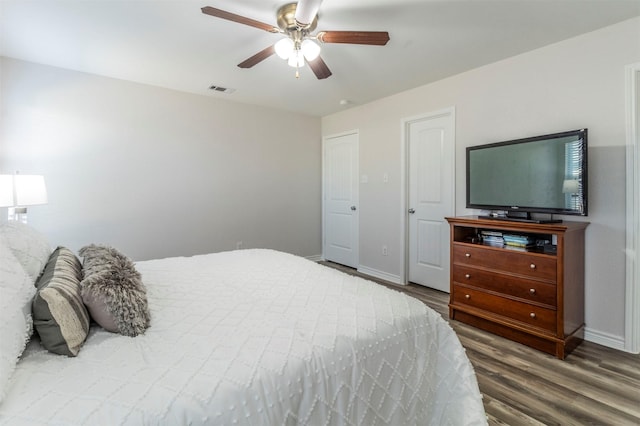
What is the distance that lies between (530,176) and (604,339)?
1.33 m

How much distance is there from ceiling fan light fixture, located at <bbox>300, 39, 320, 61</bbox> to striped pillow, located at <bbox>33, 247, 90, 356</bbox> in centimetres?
180

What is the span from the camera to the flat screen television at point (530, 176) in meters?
2.25

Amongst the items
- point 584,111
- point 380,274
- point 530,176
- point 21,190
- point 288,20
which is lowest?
point 380,274

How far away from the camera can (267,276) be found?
6.25 ft

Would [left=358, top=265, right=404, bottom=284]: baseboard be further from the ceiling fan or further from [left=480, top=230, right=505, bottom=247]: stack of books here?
the ceiling fan

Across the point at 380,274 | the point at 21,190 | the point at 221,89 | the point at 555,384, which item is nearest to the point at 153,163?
the point at 221,89

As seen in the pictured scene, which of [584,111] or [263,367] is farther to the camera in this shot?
[584,111]

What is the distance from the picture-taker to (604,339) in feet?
7.65

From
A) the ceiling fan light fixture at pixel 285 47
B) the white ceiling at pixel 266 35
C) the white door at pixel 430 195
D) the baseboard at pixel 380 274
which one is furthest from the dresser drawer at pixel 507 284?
the ceiling fan light fixture at pixel 285 47

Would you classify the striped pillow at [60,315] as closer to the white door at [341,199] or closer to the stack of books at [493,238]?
the stack of books at [493,238]

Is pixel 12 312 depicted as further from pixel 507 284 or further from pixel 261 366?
pixel 507 284

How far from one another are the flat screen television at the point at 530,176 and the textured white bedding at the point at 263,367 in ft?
5.39

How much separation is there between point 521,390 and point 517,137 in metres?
2.07

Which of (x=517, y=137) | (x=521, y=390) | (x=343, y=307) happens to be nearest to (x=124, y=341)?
(x=343, y=307)
